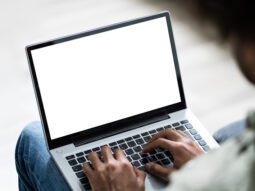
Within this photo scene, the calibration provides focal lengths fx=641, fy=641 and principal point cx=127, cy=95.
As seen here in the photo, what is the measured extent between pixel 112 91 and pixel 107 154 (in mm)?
167

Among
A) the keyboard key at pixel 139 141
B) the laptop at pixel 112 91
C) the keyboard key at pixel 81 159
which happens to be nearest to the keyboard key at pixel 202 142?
the laptop at pixel 112 91

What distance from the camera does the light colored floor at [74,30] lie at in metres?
1.85

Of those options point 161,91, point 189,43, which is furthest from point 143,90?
point 189,43

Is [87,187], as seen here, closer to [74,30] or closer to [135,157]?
[135,157]

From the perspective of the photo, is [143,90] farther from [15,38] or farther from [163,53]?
[15,38]

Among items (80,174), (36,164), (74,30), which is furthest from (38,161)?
(74,30)

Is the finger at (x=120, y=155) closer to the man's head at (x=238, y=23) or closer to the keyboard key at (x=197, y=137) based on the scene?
the keyboard key at (x=197, y=137)

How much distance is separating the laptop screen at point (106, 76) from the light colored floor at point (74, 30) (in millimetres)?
512

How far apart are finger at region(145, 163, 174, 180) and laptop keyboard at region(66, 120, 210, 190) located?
0.11 ft

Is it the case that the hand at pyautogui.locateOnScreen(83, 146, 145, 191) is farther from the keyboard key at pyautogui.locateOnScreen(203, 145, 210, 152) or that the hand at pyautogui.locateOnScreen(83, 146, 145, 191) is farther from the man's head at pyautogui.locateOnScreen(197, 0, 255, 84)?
the man's head at pyautogui.locateOnScreen(197, 0, 255, 84)

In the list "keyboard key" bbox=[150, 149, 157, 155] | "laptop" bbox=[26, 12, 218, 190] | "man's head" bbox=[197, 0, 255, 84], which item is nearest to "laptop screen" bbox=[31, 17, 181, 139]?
"laptop" bbox=[26, 12, 218, 190]

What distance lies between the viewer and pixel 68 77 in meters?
1.13

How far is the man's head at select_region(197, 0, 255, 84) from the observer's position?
605mm

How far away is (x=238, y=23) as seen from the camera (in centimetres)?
61
